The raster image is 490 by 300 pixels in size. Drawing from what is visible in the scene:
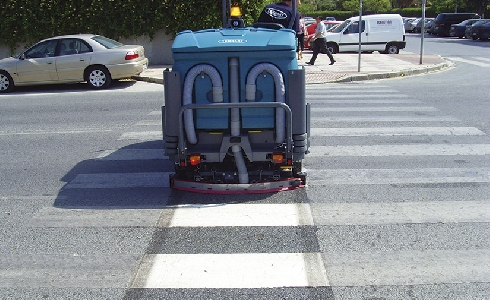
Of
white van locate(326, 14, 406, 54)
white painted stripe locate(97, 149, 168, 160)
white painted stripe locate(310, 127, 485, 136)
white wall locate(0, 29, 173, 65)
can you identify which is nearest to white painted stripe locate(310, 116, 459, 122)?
white painted stripe locate(310, 127, 485, 136)

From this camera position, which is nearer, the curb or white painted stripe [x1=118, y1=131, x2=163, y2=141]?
white painted stripe [x1=118, y1=131, x2=163, y2=141]

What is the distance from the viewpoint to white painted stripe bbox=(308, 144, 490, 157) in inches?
328

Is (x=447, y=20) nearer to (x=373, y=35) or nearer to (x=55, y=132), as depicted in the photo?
(x=373, y=35)

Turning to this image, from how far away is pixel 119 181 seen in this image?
728 centimetres

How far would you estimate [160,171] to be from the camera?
303 inches

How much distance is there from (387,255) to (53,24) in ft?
61.1

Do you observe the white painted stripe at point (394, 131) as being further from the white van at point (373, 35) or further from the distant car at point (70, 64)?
the white van at point (373, 35)

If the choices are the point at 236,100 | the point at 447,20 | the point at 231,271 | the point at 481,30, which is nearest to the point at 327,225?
the point at 231,271

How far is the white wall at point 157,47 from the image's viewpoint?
72.6ft

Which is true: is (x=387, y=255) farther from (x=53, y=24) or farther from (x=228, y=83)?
(x=53, y=24)

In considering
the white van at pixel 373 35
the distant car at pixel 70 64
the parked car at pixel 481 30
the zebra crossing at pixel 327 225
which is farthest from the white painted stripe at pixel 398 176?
the parked car at pixel 481 30

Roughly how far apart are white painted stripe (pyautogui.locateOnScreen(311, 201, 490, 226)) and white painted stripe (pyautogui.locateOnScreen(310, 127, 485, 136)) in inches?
136

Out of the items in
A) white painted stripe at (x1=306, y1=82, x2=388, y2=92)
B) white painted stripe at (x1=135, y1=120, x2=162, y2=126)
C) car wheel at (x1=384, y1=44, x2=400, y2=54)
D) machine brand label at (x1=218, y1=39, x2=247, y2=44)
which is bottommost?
white painted stripe at (x1=306, y1=82, x2=388, y2=92)

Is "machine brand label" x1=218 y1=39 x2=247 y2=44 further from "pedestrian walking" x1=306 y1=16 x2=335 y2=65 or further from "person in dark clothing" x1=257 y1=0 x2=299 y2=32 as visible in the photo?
"pedestrian walking" x1=306 y1=16 x2=335 y2=65
